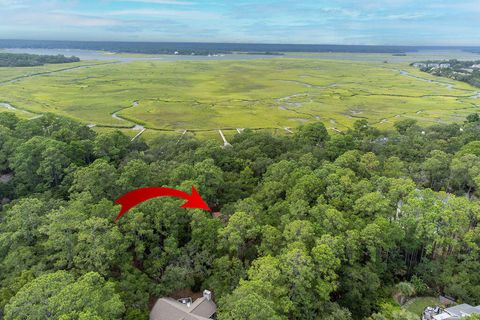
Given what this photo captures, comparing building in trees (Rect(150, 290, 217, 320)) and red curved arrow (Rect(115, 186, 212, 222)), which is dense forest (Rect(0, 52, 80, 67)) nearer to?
red curved arrow (Rect(115, 186, 212, 222))

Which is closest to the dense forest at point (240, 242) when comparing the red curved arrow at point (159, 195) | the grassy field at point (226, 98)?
the red curved arrow at point (159, 195)

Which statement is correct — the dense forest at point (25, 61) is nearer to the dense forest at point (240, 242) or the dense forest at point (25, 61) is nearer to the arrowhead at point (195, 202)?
the dense forest at point (240, 242)

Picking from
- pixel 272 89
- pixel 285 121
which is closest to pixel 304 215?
pixel 285 121

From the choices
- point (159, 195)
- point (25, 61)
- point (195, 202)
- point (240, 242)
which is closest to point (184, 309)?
point (240, 242)

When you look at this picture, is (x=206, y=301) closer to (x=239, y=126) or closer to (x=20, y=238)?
(x=20, y=238)

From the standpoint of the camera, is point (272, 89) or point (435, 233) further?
point (272, 89)

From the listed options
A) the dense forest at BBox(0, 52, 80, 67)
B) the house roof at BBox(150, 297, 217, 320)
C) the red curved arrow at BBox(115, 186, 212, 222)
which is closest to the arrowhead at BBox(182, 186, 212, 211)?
the red curved arrow at BBox(115, 186, 212, 222)
